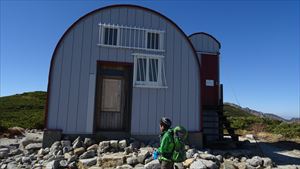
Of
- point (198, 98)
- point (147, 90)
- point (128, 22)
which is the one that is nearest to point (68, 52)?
point (128, 22)

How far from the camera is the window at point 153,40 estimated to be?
419 inches

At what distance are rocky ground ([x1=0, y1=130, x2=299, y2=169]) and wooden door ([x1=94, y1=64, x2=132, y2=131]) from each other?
1099mm

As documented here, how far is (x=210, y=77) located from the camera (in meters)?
13.1

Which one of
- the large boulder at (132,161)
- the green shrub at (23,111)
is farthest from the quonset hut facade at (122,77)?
the green shrub at (23,111)

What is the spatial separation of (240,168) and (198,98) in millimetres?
3582

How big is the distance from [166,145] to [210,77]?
9034mm

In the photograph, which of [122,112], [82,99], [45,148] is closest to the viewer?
[45,148]

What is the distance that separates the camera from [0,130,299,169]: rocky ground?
7.55m

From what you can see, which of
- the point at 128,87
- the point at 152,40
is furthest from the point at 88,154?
the point at 152,40

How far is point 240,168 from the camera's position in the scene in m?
7.93

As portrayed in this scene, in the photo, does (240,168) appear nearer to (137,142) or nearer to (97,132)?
(137,142)

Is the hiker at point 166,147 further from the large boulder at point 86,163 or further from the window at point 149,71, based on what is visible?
the window at point 149,71

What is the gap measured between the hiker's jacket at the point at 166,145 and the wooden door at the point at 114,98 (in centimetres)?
569

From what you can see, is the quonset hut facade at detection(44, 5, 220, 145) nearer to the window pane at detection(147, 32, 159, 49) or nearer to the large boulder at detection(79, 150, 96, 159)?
the window pane at detection(147, 32, 159, 49)
